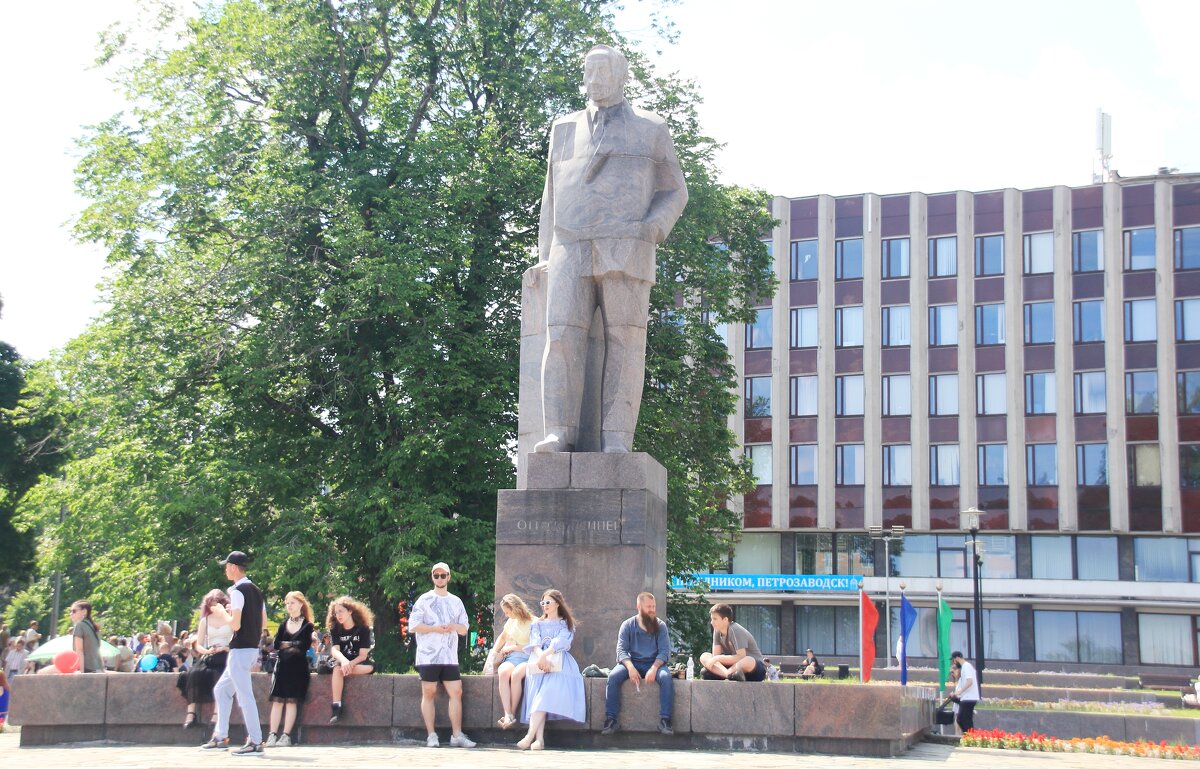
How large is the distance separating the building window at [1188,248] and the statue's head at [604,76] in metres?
40.8

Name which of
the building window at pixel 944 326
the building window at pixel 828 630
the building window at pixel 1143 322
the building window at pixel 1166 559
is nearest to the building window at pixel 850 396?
the building window at pixel 944 326

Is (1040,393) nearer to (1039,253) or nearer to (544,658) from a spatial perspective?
(1039,253)

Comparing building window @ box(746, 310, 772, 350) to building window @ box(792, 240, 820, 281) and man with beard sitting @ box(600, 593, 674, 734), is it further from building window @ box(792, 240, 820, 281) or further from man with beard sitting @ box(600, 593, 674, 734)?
man with beard sitting @ box(600, 593, 674, 734)

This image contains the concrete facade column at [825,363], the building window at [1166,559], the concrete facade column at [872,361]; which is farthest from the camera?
the concrete facade column at [825,363]

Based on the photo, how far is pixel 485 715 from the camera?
11.1m

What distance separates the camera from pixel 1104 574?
47125mm

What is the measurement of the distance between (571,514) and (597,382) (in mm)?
1525

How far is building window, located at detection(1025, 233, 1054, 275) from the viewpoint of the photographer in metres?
49.5

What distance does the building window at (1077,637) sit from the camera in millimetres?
46781

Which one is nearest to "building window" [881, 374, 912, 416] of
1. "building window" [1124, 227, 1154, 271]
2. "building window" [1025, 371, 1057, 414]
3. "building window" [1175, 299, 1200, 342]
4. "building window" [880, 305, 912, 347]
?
"building window" [880, 305, 912, 347]

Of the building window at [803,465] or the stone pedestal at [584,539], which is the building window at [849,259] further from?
the stone pedestal at [584,539]

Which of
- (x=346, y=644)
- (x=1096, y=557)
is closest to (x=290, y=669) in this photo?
(x=346, y=644)

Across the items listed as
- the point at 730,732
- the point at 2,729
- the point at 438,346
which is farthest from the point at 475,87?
the point at 730,732

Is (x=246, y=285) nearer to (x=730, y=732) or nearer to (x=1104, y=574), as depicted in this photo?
(x=730, y=732)
